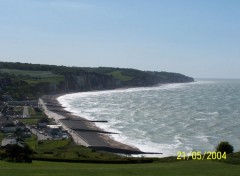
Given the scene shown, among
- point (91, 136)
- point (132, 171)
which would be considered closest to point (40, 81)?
point (91, 136)

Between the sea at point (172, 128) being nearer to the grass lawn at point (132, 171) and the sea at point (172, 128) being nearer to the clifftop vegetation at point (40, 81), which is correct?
the grass lawn at point (132, 171)

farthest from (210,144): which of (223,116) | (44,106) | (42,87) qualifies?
(42,87)

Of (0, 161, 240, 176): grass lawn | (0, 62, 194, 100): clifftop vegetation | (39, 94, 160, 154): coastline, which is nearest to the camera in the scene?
(0, 161, 240, 176): grass lawn

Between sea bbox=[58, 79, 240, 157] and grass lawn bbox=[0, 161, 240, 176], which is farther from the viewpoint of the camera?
sea bbox=[58, 79, 240, 157]

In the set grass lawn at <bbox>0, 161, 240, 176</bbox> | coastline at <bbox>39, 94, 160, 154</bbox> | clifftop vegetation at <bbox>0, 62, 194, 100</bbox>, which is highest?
clifftop vegetation at <bbox>0, 62, 194, 100</bbox>

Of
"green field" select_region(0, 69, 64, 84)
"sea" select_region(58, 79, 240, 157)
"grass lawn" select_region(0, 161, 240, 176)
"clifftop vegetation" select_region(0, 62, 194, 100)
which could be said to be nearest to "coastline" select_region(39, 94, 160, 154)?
"sea" select_region(58, 79, 240, 157)

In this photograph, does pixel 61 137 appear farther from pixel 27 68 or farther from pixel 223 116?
pixel 27 68

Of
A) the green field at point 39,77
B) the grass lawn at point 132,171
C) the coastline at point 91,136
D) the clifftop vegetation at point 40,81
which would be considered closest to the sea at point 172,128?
the coastline at point 91,136

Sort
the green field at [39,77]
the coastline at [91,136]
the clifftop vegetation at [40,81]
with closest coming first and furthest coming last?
the coastline at [91,136], the clifftop vegetation at [40,81], the green field at [39,77]

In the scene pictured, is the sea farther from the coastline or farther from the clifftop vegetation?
the clifftop vegetation

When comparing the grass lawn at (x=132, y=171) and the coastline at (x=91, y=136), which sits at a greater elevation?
the grass lawn at (x=132, y=171)

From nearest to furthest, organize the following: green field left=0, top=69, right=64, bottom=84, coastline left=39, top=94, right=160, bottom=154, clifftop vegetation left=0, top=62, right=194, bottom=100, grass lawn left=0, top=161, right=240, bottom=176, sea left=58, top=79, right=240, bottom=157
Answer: grass lawn left=0, top=161, right=240, bottom=176 < coastline left=39, top=94, right=160, bottom=154 < sea left=58, top=79, right=240, bottom=157 < clifftop vegetation left=0, top=62, right=194, bottom=100 < green field left=0, top=69, right=64, bottom=84
